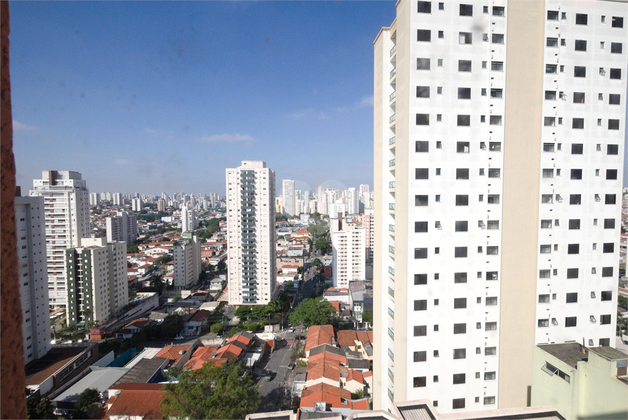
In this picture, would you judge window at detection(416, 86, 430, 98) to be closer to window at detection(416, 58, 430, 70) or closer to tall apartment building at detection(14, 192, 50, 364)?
window at detection(416, 58, 430, 70)

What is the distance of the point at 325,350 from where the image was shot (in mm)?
10141

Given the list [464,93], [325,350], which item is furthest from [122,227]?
[464,93]

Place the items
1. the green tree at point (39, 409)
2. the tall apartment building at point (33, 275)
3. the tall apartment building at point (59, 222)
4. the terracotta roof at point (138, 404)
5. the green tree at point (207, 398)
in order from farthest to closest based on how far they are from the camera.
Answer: the tall apartment building at point (59, 222) → the tall apartment building at point (33, 275) → the terracotta roof at point (138, 404) → the green tree at point (39, 409) → the green tree at point (207, 398)

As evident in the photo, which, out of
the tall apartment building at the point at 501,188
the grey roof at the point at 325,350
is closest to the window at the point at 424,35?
the tall apartment building at the point at 501,188

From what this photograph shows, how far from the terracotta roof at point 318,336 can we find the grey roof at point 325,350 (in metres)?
0.40

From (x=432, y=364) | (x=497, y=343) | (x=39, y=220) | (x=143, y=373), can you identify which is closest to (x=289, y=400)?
(x=143, y=373)

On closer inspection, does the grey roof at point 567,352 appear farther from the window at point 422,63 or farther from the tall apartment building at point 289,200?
the tall apartment building at point 289,200

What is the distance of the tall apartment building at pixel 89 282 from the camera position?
556 inches

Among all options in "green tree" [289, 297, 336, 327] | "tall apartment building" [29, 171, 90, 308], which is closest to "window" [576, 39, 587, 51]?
"green tree" [289, 297, 336, 327]

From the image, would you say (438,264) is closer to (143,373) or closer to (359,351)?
(359,351)

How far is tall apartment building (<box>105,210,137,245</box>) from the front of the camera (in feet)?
98.1

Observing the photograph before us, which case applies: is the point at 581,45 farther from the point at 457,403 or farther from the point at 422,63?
the point at 457,403

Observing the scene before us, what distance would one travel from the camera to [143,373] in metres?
9.07

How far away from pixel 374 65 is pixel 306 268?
23.2 meters
